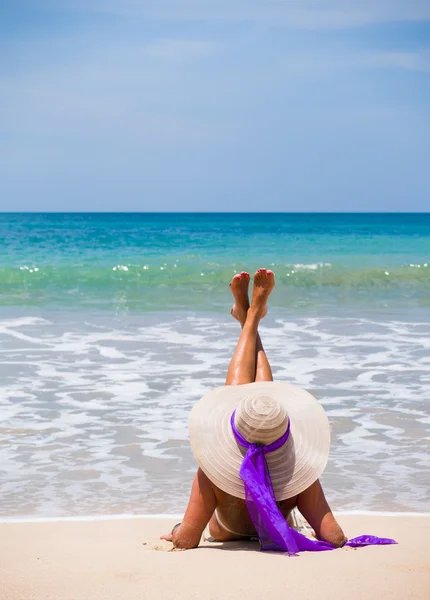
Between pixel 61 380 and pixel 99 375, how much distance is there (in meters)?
0.39

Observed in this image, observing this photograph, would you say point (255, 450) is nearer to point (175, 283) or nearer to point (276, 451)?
point (276, 451)

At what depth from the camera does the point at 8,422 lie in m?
6.04

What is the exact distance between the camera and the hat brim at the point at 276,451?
3439 millimetres

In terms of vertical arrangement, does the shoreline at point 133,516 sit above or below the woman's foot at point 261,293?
below

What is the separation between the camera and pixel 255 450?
3410mm

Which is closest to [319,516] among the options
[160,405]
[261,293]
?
[261,293]

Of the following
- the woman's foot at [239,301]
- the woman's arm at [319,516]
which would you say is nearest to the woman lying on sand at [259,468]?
the woman's arm at [319,516]

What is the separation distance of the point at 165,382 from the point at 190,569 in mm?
4167

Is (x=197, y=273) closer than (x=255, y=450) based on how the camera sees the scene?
No

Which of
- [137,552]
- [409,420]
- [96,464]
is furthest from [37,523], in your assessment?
[409,420]

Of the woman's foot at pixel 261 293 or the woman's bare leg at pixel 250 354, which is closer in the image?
the woman's bare leg at pixel 250 354

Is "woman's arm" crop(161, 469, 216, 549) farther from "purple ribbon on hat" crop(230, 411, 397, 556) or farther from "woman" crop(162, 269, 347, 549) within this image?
"purple ribbon on hat" crop(230, 411, 397, 556)

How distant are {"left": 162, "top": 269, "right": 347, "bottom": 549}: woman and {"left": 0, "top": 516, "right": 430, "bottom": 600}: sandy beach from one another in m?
0.10

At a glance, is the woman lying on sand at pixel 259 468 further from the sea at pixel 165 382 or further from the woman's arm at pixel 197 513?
the sea at pixel 165 382
